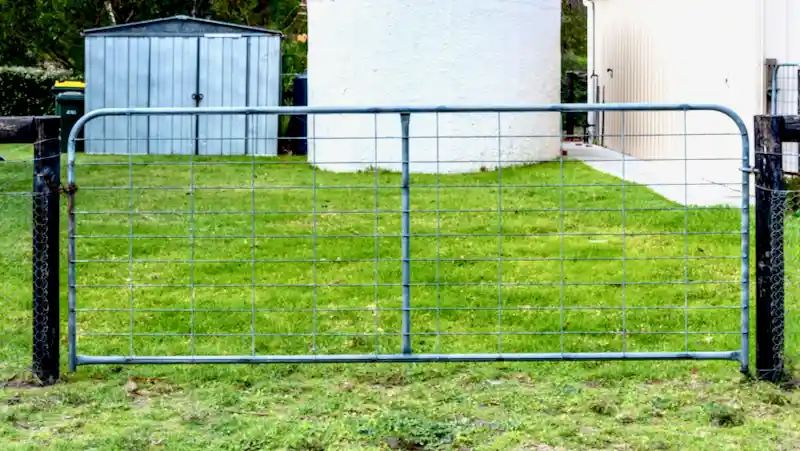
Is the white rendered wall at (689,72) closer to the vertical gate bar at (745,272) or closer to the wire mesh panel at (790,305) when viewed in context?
the wire mesh panel at (790,305)

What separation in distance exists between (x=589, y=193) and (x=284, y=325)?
6.63 metres

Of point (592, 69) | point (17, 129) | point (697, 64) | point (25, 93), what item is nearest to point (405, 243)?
point (17, 129)

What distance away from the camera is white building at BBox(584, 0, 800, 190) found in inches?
527

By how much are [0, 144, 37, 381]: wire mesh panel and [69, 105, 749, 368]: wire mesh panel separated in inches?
11.3

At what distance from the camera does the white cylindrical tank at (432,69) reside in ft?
53.7

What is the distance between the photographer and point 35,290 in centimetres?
562

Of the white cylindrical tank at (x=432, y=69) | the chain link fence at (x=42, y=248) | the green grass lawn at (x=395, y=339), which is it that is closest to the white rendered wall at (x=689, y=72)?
the white cylindrical tank at (x=432, y=69)

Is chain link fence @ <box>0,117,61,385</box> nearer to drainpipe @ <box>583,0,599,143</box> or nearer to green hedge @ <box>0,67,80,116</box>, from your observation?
drainpipe @ <box>583,0,599,143</box>

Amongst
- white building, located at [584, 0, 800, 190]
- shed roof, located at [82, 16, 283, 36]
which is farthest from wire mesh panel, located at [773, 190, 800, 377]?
shed roof, located at [82, 16, 283, 36]

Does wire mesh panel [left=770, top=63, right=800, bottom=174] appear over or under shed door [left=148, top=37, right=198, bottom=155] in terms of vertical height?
under

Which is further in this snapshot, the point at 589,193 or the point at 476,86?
the point at 476,86

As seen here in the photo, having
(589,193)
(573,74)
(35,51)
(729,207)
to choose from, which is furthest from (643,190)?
(35,51)

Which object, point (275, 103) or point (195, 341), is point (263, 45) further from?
point (195, 341)

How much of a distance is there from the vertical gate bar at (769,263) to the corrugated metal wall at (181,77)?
51.8 ft
